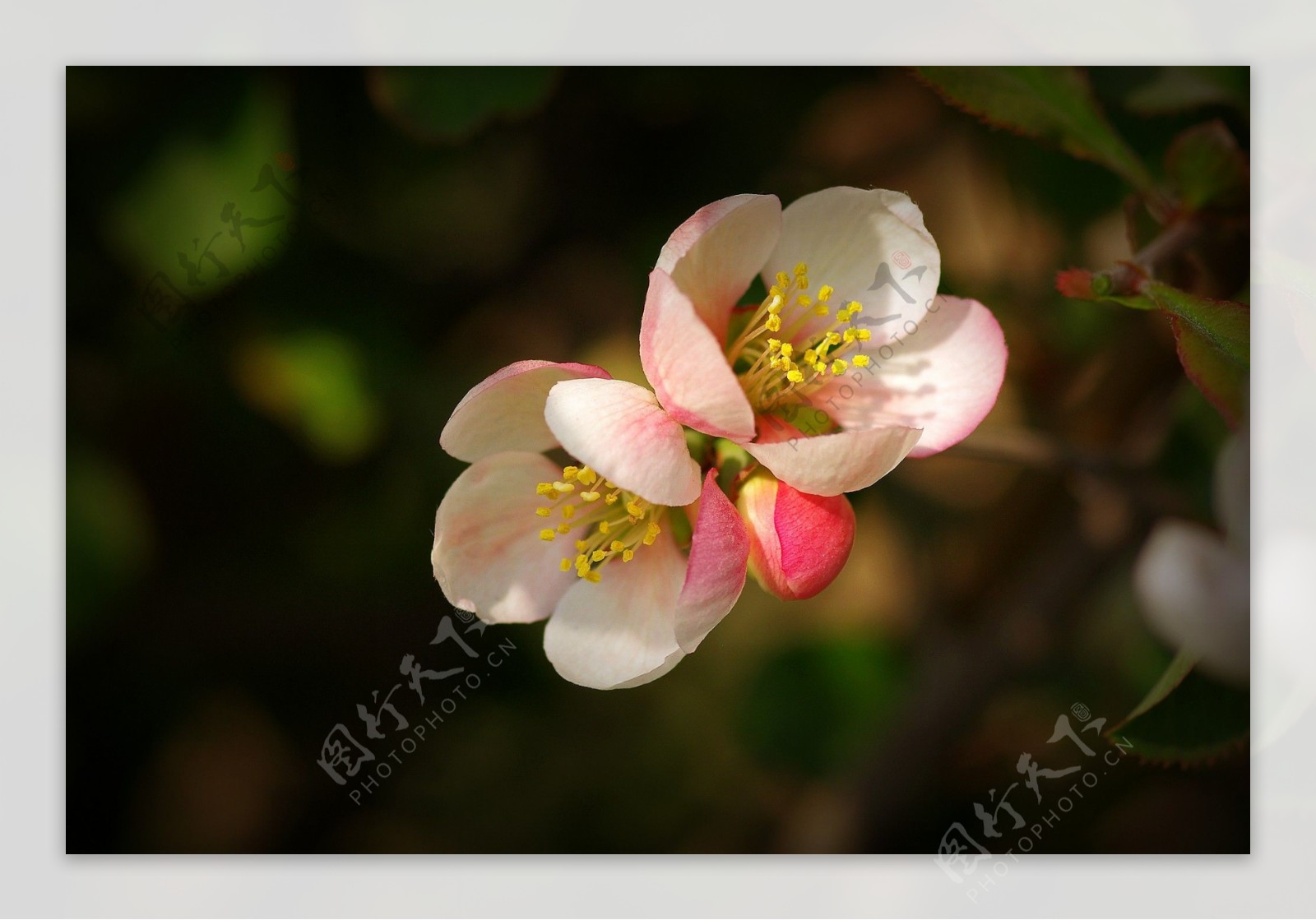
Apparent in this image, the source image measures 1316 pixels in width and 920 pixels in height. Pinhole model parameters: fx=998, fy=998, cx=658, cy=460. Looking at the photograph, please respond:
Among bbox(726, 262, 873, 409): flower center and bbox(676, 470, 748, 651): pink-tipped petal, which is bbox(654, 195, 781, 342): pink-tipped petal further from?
bbox(676, 470, 748, 651): pink-tipped petal

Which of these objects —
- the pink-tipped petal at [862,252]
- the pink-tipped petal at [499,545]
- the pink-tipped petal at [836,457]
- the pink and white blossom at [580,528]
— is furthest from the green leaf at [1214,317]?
the pink-tipped petal at [499,545]

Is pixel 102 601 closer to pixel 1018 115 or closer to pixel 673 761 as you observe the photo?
pixel 673 761

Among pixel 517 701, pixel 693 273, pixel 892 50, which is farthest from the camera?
pixel 517 701

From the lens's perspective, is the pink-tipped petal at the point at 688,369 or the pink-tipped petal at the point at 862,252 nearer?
the pink-tipped petal at the point at 688,369

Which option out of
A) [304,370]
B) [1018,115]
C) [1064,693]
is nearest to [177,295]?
[304,370]

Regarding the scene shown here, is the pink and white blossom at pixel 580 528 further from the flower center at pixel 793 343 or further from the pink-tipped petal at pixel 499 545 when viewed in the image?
the flower center at pixel 793 343

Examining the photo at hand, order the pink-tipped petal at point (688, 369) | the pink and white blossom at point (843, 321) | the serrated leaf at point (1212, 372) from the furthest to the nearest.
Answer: the serrated leaf at point (1212, 372)
the pink and white blossom at point (843, 321)
the pink-tipped petal at point (688, 369)

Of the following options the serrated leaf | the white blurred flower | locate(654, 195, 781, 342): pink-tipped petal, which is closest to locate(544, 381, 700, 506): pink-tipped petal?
locate(654, 195, 781, 342): pink-tipped petal
